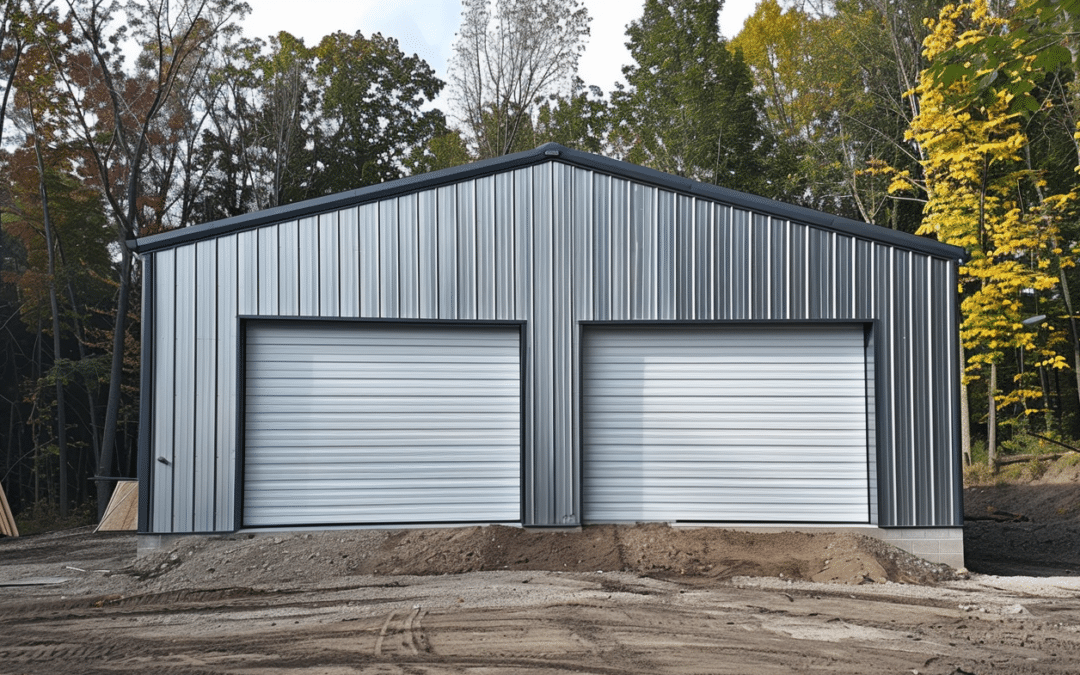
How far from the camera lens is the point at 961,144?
20703 mm

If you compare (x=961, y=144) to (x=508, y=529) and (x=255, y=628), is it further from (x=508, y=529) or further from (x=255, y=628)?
(x=255, y=628)

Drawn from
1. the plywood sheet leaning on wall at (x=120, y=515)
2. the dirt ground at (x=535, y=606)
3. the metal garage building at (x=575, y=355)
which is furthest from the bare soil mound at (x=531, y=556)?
the plywood sheet leaning on wall at (x=120, y=515)

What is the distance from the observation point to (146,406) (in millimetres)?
10805

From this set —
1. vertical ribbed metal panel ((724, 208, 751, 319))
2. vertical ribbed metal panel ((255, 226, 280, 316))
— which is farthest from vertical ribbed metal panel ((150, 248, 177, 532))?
vertical ribbed metal panel ((724, 208, 751, 319))

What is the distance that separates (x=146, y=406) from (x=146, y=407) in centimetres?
→ 1

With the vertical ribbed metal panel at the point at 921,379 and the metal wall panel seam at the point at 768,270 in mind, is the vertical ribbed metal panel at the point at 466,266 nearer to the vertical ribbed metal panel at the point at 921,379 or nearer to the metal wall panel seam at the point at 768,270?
the metal wall panel seam at the point at 768,270

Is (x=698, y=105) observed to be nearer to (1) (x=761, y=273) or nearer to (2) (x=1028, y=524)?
(2) (x=1028, y=524)

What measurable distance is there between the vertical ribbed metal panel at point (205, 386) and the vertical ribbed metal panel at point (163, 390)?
0.93 ft

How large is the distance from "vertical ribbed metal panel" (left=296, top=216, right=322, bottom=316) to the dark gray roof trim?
0.59 ft

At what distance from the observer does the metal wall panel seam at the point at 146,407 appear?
1072 centimetres

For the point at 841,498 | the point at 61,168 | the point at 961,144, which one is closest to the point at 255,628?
the point at 841,498

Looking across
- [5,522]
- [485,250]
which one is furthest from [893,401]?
[5,522]

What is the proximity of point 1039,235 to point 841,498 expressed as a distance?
1257 centimetres

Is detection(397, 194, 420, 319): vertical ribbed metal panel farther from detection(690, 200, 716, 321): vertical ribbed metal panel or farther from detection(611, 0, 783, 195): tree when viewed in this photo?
detection(611, 0, 783, 195): tree
